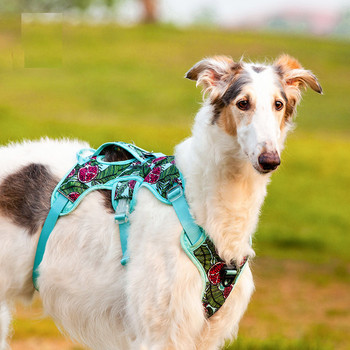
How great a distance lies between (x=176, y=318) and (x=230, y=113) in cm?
112

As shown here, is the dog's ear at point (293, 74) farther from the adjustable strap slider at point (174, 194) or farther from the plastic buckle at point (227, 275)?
the plastic buckle at point (227, 275)

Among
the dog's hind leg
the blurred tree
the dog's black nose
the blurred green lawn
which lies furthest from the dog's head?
the blurred tree

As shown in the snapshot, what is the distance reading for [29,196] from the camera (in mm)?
3992

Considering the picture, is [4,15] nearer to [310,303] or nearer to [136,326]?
[310,303]

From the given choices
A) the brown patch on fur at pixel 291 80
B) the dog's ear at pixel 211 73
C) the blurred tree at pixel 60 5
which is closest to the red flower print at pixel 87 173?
the dog's ear at pixel 211 73

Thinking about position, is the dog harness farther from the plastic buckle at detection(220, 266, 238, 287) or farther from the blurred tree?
the blurred tree

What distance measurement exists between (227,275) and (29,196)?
4.30 feet

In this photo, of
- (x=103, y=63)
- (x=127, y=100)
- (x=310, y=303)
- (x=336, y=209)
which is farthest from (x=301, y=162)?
(x=103, y=63)

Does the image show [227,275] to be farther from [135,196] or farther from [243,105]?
[243,105]

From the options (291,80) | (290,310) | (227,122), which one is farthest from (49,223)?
(290,310)

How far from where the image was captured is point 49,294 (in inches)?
156

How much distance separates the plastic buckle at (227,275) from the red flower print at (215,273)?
21 millimetres

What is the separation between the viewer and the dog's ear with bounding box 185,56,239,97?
3.52m

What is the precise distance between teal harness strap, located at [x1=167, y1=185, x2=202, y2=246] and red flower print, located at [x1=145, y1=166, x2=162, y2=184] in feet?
0.47
